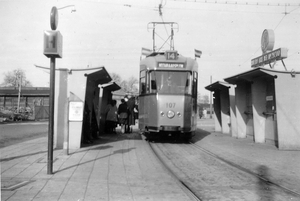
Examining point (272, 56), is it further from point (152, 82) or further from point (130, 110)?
point (130, 110)

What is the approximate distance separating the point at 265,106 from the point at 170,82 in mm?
4504

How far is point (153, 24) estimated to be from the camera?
19234mm

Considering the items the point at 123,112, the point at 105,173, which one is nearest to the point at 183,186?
the point at 105,173

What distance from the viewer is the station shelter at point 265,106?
1234 centimetres

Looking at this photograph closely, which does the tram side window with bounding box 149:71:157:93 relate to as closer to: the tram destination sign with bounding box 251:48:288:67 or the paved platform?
the paved platform

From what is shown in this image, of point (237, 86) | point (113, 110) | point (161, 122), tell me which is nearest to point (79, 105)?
point (161, 122)

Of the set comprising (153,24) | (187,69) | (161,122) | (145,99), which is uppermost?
(153,24)

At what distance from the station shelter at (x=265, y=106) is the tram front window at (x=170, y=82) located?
241 cm

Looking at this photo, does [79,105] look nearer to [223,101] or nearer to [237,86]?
[237,86]

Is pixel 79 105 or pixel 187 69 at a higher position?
pixel 187 69

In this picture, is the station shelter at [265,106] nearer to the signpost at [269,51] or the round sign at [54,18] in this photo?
the signpost at [269,51]

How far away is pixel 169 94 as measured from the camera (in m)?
13.4

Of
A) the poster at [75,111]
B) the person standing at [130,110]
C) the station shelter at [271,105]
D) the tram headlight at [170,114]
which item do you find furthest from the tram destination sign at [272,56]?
the poster at [75,111]

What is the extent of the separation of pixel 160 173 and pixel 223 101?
44.6 ft
